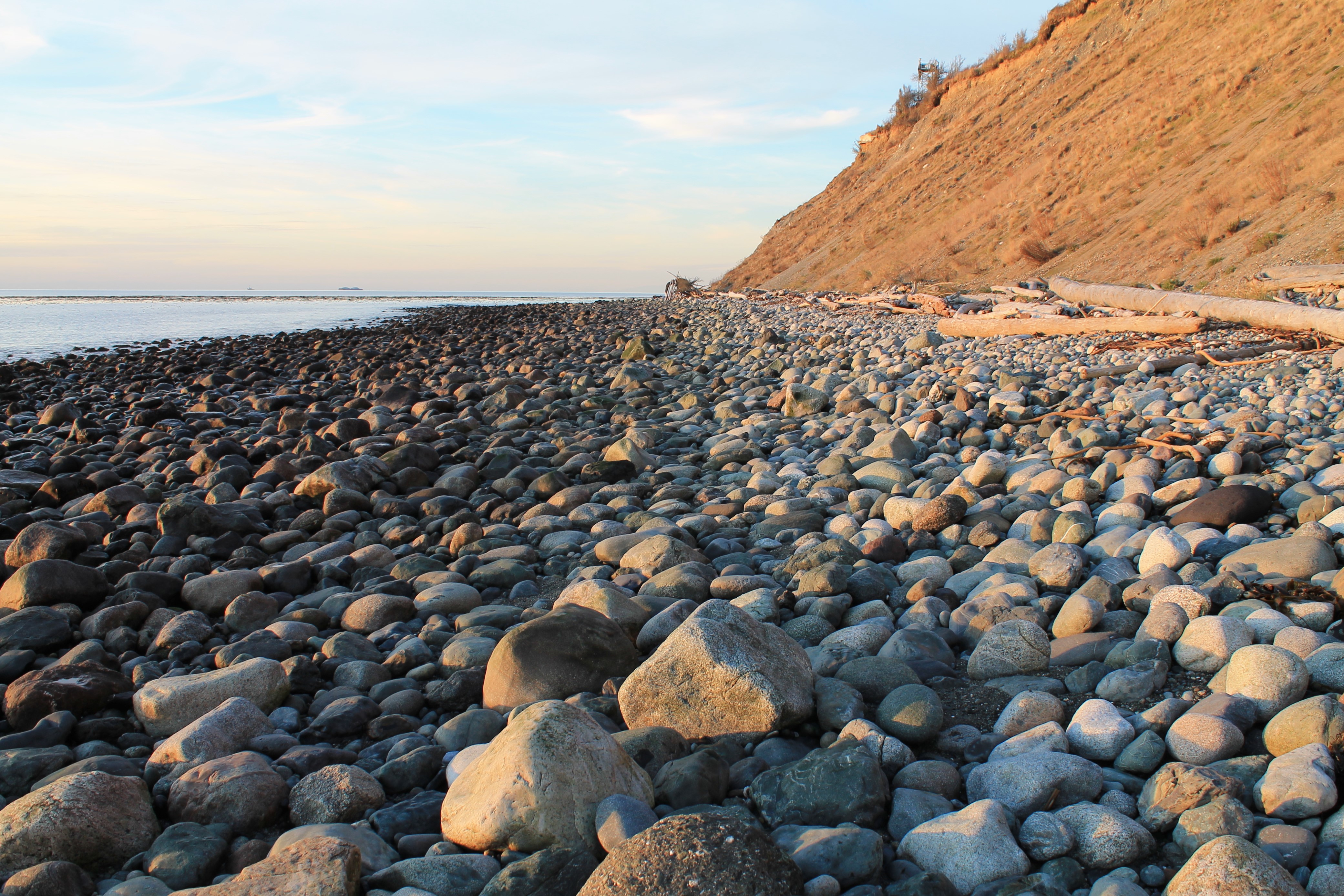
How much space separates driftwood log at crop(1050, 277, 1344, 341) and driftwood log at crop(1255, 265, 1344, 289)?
0.54 metres

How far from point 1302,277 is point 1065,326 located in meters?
2.26

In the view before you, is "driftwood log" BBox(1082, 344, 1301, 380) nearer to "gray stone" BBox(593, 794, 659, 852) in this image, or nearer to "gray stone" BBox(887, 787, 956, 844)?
"gray stone" BBox(887, 787, 956, 844)

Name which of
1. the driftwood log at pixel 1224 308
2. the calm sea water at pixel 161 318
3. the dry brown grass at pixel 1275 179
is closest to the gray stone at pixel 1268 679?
the driftwood log at pixel 1224 308

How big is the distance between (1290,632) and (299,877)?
257cm

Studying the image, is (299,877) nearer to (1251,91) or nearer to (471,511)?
(471,511)

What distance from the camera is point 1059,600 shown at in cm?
286

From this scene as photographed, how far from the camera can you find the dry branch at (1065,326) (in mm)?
7586

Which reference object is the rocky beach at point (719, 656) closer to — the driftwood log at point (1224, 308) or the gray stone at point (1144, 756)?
the gray stone at point (1144, 756)

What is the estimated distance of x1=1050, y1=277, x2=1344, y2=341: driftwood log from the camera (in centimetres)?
654

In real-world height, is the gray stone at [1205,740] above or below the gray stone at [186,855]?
above

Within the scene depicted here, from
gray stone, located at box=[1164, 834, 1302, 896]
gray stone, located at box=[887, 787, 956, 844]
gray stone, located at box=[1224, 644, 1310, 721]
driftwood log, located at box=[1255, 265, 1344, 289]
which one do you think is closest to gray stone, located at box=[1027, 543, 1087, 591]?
gray stone, located at box=[1224, 644, 1310, 721]

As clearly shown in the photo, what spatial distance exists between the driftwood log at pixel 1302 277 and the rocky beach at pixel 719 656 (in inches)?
112

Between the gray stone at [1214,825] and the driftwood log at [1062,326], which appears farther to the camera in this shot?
the driftwood log at [1062,326]

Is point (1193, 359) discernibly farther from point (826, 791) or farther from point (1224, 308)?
point (826, 791)
